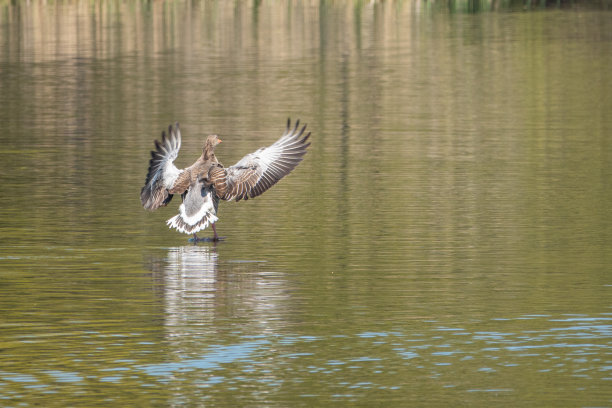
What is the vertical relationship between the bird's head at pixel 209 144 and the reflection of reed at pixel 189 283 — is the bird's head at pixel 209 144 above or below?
above

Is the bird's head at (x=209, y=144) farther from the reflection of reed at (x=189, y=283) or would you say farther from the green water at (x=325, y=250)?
the reflection of reed at (x=189, y=283)

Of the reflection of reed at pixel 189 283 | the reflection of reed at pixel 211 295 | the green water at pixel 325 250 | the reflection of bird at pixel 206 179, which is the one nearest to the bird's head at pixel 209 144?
the reflection of bird at pixel 206 179

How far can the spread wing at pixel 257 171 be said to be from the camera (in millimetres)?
16875

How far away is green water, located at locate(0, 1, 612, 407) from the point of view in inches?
424

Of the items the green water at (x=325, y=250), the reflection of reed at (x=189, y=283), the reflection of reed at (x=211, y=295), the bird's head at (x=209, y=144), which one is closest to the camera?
the green water at (x=325, y=250)

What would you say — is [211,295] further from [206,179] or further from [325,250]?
[206,179]

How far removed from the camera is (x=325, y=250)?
1581 cm

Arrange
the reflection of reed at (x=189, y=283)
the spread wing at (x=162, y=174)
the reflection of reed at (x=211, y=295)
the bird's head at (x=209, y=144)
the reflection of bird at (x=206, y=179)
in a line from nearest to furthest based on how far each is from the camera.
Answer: the reflection of reed at (x=211, y=295)
the reflection of reed at (x=189, y=283)
the reflection of bird at (x=206, y=179)
the spread wing at (x=162, y=174)
the bird's head at (x=209, y=144)

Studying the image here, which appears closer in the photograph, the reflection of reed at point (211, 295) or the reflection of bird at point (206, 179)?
the reflection of reed at point (211, 295)

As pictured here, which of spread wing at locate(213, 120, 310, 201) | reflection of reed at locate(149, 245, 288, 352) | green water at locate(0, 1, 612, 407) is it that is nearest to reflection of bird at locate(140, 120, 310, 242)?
spread wing at locate(213, 120, 310, 201)

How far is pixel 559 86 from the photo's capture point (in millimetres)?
35625

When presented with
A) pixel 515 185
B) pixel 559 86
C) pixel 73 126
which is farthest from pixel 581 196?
pixel 559 86

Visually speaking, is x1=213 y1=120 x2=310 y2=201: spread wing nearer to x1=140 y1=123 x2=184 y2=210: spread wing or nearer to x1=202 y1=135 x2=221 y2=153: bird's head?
x1=202 y1=135 x2=221 y2=153: bird's head

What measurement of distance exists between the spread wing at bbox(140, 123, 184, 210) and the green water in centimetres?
42
